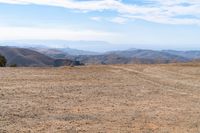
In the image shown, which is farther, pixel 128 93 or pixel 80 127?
pixel 128 93

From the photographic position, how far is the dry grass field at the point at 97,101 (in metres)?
13.9

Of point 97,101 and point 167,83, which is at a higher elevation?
point 167,83

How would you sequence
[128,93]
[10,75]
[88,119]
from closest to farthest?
[88,119] < [128,93] < [10,75]

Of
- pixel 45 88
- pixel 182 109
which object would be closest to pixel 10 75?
pixel 45 88

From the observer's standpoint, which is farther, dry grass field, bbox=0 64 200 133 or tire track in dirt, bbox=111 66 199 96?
tire track in dirt, bbox=111 66 199 96

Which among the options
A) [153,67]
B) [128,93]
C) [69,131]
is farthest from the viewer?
[153,67]

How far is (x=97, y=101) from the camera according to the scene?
60.6 ft

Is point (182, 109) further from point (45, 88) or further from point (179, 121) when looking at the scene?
point (45, 88)

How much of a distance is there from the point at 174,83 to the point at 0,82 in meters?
10.4

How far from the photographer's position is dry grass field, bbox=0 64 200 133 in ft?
45.7

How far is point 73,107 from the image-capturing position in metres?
16.8

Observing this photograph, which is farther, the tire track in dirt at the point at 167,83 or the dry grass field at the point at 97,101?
the tire track in dirt at the point at 167,83

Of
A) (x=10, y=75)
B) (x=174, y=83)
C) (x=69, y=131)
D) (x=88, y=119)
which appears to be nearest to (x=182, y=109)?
(x=88, y=119)

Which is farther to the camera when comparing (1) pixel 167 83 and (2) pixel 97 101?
(1) pixel 167 83
